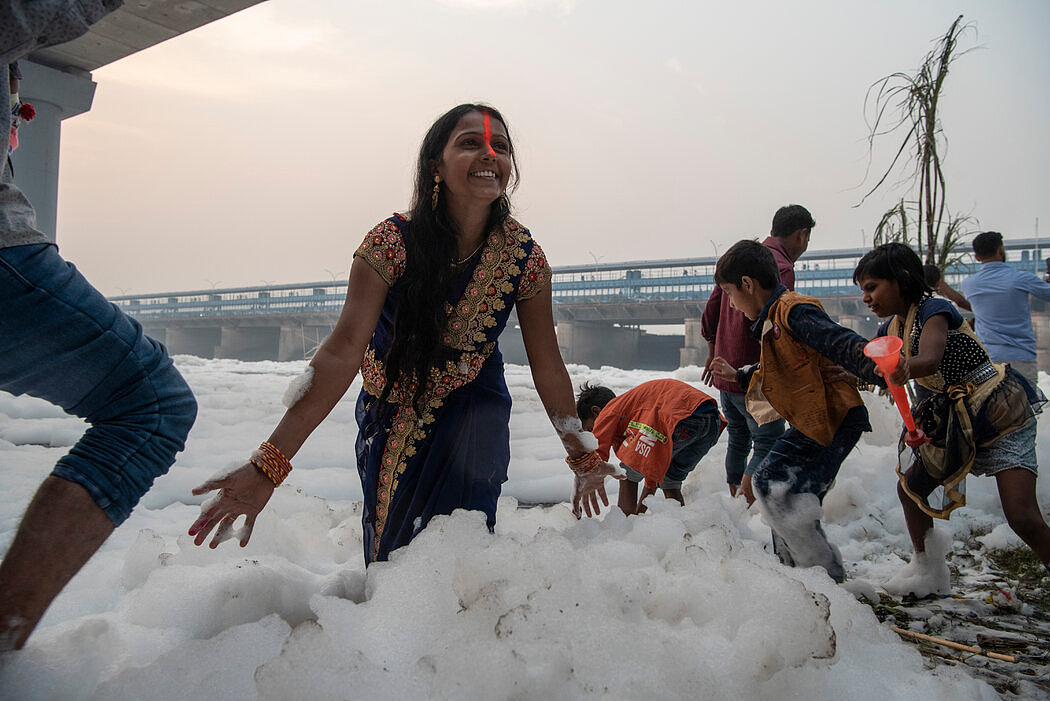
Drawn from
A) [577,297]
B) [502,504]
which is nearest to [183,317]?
[577,297]

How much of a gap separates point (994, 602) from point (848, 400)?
2.54ft

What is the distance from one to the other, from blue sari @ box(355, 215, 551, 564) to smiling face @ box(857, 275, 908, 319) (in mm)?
1228

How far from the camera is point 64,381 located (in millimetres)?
1181

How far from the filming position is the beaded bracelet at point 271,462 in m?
1.43

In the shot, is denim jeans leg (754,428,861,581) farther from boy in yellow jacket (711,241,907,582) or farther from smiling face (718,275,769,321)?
smiling face (718,275,769,321)

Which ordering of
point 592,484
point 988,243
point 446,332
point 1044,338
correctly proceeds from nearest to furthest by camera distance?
point 446,332
point 592,484
point 988,243
point 1044,338

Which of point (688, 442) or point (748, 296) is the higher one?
point (748, 296)

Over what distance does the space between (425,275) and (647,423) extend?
1604mm

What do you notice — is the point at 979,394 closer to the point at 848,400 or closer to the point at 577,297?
the point at 848,400

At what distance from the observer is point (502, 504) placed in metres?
3.31

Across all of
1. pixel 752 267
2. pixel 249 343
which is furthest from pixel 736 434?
pixel 249 343

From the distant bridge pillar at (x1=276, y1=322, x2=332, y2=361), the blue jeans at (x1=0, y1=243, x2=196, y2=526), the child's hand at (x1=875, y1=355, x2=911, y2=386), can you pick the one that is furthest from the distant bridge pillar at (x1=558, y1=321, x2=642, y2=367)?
the blue jeans at (x1=0, y1=243, x2=196, y2=526)

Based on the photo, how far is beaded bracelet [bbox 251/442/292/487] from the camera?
1431 millimetres

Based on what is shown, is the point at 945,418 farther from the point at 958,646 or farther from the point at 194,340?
the point at 194,340
